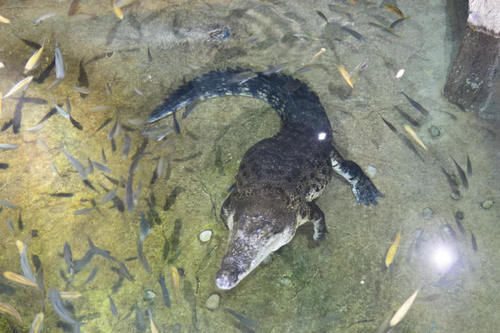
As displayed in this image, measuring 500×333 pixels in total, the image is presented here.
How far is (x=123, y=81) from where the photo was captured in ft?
14.7

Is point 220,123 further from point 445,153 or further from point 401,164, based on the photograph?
point 445,153

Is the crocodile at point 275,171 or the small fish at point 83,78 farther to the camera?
the small fish at point 83,78

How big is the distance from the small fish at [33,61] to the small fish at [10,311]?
2.59 metres

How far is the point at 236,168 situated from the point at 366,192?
1.29m

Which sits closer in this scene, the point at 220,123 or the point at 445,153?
the point at 445,153

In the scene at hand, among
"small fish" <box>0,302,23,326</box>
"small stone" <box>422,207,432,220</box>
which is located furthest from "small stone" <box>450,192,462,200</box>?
"small fish" <box>0,302,23,326</box>

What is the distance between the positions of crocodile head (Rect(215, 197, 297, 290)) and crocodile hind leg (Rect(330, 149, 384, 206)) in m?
0.77

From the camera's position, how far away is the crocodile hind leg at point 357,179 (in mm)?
3732

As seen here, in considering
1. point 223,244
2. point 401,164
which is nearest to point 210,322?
point 223,244

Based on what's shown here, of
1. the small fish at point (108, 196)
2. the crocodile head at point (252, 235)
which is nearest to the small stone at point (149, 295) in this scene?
the crocodile head at point (252, 235)

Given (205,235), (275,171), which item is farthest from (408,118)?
(205,235)

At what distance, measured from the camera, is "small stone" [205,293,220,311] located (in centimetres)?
320

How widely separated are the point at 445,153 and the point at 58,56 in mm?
4284

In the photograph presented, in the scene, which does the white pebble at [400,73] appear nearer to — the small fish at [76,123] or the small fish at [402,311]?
the small fish at [402,311]
